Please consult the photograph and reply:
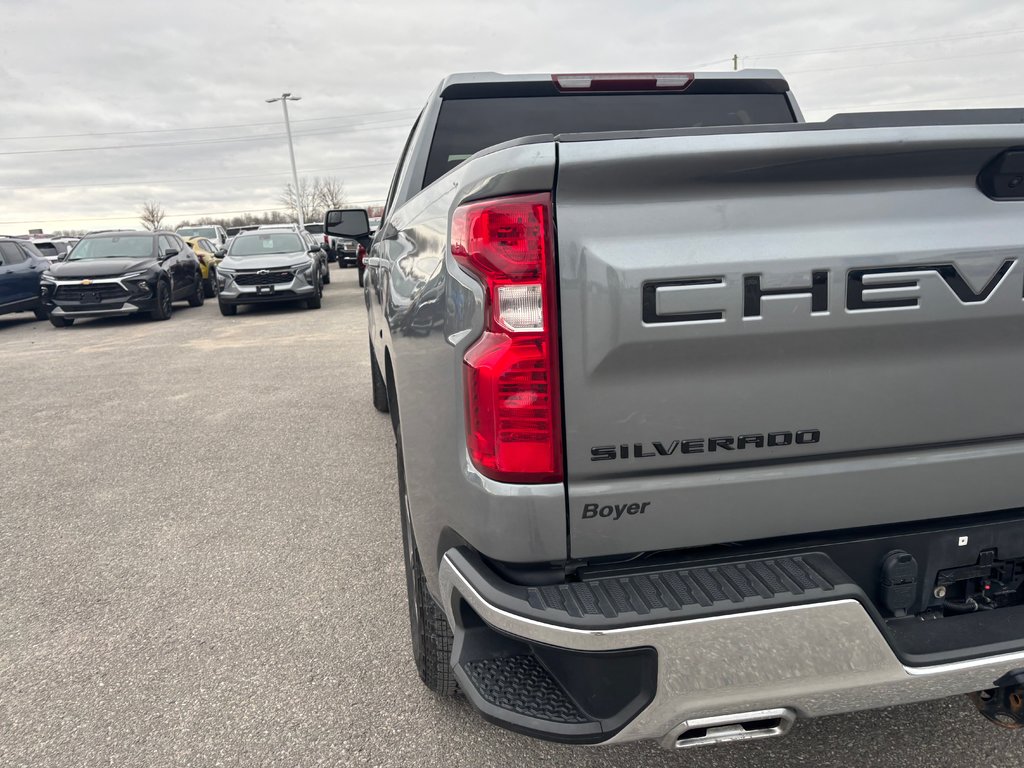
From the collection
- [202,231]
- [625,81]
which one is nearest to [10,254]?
[202,231]

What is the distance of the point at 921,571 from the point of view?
5.65 ft

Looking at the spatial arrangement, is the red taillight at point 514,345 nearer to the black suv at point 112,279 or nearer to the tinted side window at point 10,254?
the black suv at point 112,279

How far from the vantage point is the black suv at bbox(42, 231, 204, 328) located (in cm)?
1258

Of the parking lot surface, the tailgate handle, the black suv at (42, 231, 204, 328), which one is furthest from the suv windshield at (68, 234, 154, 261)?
the tailgate handle

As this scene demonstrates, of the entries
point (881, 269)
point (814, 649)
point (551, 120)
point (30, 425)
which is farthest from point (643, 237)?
point (30, 425)

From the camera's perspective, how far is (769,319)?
1460mm

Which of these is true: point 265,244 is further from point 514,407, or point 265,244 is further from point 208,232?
point 208,232

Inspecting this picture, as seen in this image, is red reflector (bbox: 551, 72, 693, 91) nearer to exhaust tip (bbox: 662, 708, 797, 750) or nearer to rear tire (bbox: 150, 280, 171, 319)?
exhaust tip (bbox: 662, 708, 797, 750)

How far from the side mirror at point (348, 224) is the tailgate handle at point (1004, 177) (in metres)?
3.47

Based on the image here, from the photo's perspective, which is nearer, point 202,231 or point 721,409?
point 721,409

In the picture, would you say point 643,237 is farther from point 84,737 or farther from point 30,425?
point 30,425

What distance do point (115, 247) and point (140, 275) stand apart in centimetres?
141

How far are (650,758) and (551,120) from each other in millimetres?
2379

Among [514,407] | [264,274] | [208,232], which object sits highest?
[514,407]
